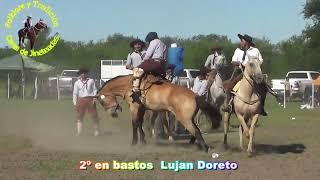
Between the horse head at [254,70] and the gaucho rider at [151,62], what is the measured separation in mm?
2095

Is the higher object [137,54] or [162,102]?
[137,54]

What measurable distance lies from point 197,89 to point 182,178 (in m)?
8.16

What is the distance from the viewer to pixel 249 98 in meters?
12.2

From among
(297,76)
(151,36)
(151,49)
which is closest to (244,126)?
(151,49)

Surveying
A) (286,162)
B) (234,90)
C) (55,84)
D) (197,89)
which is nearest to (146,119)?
(197,89)

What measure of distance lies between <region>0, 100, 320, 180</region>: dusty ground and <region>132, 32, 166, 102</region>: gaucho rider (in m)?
1.36

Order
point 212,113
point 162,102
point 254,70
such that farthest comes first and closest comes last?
point 212,113 → point 162,102 → point 254,70

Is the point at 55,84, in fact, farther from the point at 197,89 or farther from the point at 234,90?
the point at 234,90

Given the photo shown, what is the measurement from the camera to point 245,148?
1288 cm

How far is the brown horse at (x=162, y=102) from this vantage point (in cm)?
1242

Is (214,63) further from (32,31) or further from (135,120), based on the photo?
(32,31)

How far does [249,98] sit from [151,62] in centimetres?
237

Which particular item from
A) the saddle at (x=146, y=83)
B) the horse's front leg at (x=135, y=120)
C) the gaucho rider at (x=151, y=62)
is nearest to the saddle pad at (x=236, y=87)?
the saddle at (x=146, y=83)

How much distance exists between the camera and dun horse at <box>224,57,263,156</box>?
A: 1204 cm
